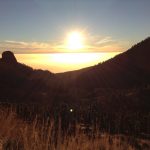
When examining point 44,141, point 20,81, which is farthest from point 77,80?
point 44,141

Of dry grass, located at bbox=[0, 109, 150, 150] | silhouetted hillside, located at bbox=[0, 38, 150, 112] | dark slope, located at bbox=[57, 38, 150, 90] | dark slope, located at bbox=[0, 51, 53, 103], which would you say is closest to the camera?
dry grass, located at bbox=[0, 109, 150, 150]

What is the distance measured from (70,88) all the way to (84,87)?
5.76 ft

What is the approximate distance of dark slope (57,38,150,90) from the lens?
4753 cm

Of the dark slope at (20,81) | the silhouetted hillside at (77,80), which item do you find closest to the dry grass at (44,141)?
the silhouetted hillside at (77,80)

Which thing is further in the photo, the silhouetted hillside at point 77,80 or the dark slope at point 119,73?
the dark slope at point 119,73

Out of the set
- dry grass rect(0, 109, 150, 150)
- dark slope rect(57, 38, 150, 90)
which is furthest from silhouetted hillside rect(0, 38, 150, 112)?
dry grass rect(0, 109, 150, 150)

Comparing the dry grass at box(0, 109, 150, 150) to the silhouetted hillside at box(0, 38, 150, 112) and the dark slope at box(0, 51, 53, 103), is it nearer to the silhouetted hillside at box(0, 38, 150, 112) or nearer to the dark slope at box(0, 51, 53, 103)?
the silhouetted hillside at box(0, 38, 150, 112)

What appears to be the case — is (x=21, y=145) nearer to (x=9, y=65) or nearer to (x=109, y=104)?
(x=109, y=104)

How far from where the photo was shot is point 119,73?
5050cm

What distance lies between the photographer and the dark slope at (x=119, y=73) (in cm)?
4753

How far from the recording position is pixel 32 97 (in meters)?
44.0

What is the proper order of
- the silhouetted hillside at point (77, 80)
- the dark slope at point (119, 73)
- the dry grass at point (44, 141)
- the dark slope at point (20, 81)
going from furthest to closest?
1. the dark slope at point (119, 73)
2. the dark slope at point (20, 81)
3. the silhouetted hillside at point (77, 80)
4. the dry grass at point (44, 141)

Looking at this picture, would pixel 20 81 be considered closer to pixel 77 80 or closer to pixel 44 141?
pixel 77 80

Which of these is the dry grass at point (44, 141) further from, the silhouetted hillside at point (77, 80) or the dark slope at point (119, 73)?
the dark slope at point (119, 73)
